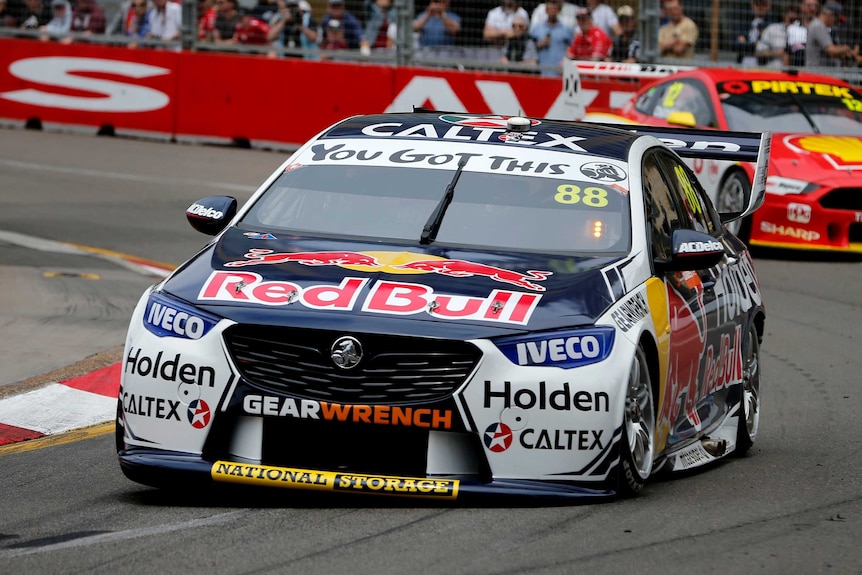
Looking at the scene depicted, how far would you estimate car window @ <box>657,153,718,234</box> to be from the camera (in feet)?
24.6

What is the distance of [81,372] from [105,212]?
784 centimetres

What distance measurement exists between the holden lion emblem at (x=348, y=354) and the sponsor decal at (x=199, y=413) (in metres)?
0.50

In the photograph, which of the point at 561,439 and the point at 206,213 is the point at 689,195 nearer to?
the point at 206,213

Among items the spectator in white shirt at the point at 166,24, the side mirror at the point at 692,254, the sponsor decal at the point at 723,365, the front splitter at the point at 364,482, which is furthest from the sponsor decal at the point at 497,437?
the spectator in white shirt at the point at 166,24

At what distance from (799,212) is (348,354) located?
9935 mm

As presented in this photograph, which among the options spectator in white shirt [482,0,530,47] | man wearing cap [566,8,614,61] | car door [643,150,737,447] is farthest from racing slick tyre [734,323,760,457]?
spectator in white shirt [482,0,530,47]

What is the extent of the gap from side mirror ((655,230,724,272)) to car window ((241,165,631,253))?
192mm

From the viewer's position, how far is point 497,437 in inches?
216

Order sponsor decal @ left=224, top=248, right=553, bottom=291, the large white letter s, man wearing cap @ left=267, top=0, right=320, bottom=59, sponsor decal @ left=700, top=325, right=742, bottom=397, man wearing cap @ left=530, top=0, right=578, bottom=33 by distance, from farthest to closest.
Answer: the large white letter s < man wearing cap @ left=267, top=0, right=320, bottom=59 < man wearing cap @ left=530, top=0, right=578, bottom=33 < sponsor decal @ left=700, top=325, right=742, bottom=397 < sponsor decal @ left=224, top=248, right=553, bottom=291

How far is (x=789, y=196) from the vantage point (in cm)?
1474

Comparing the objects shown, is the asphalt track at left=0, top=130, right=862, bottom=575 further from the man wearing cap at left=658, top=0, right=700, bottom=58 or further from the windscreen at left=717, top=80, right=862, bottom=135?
the man wearing cap at left=658, top=0, right=700, bottom=58

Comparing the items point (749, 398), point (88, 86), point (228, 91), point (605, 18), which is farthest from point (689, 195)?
point (88, 86)

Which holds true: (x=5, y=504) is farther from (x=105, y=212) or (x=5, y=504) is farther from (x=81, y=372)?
(x=105, y=212)

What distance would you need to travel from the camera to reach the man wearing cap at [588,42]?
67.2 feet
